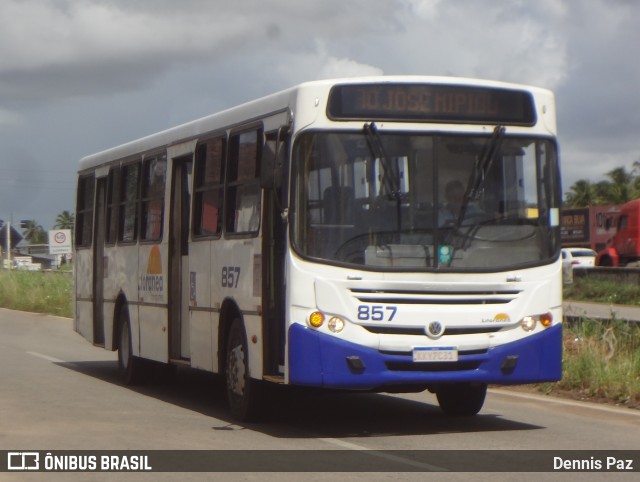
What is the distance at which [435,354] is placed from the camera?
36.8 ft

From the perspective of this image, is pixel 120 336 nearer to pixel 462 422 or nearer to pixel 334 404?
pixel 334 404

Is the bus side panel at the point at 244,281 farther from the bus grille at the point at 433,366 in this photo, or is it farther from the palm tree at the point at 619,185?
the palm tree at the point at 619,185

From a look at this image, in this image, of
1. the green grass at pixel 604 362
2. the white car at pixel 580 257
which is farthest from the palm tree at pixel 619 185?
the green grass at pixel 604 362

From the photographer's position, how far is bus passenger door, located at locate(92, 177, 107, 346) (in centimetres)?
1841

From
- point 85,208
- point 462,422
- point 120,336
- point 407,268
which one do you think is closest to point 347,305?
point 407,268

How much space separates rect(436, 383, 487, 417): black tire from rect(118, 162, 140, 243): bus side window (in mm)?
5167

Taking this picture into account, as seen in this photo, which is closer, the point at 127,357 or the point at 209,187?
the point at 209,187

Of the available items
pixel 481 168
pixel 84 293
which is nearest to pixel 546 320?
pixel 481 168

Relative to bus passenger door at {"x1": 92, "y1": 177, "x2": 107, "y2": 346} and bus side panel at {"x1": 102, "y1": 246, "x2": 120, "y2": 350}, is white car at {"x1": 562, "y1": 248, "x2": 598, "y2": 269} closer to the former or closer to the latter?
bus passenger door at {"x1": 92, "y1": 177, "x2": 107, "y2": 346}

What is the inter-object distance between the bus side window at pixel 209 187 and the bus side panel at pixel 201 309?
214 mm

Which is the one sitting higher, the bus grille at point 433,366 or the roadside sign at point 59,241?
the roadside sign at point 59,241

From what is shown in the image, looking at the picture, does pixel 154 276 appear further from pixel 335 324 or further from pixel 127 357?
pixel 335 324

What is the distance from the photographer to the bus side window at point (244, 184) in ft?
40.5

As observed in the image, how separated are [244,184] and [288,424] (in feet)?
7.79
